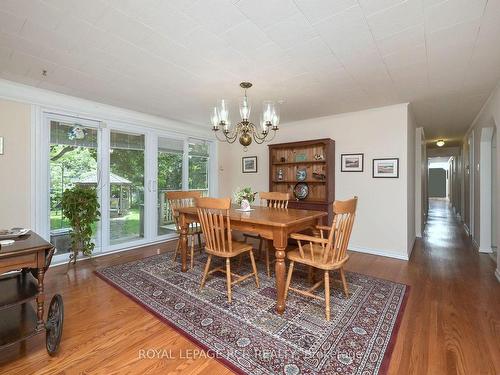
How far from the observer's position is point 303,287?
8.52 ft

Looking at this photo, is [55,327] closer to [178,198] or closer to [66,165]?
[178,198]

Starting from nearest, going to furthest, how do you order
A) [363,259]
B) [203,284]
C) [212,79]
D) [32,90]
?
[203,284]
[212,79]
[32,90]
[363,259]

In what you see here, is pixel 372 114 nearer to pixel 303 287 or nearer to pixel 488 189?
pixel 488 189

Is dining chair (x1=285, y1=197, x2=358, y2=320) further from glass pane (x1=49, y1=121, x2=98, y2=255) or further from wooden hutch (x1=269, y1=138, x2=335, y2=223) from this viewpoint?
glass pane (x1=49, y1=121, x2=98, y2=255)

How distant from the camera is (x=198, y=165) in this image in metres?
5.39

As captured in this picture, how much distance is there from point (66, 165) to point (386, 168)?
15.5ft

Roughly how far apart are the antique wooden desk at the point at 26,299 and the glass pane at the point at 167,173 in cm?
288

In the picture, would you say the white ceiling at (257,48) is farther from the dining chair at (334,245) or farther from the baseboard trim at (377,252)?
the baseboard trim at (377,252)

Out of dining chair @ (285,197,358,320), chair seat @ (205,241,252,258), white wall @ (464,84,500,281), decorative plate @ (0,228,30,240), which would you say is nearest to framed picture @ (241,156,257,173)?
chair seat @ (205,241,252,258)

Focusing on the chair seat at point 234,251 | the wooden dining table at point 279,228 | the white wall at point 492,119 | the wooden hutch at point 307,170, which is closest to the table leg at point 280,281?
the wooden dining table at point 279,228

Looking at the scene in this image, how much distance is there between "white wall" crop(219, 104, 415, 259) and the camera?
12.1ft

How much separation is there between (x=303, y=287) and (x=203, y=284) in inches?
41.1

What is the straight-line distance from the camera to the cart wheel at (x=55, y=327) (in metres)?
1.59

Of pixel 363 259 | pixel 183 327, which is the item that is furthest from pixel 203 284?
pixel 363 259
